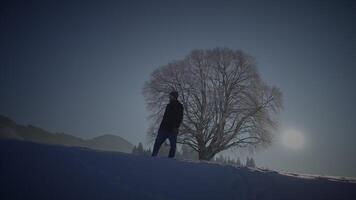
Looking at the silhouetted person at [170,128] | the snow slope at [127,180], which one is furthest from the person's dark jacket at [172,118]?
the snow slope at [127,180]

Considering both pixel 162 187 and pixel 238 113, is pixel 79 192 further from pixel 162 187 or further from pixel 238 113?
pixel 238 113

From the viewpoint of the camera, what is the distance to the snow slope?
3.28 meters

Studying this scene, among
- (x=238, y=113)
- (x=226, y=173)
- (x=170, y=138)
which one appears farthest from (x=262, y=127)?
(x=226, y=173)

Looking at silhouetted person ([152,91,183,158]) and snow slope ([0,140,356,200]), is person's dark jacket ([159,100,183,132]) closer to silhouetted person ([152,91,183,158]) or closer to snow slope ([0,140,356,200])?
silhouetted person ([152,91,183,158])

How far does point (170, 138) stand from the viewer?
7875 mm

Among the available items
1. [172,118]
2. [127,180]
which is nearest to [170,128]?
[172,118]

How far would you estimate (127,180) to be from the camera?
375cm

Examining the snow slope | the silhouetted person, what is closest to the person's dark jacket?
the silhouetted person

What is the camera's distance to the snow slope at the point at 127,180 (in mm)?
3281

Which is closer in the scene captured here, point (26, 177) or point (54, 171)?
point (26, 177)

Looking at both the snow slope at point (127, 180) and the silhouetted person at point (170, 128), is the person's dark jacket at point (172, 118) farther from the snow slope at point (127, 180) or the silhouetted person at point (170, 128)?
the snow slope at point (127, 180)

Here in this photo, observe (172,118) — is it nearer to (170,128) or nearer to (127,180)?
(170,128)

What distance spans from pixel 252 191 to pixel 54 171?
9.95ft

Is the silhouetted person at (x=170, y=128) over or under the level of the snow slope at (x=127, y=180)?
over
